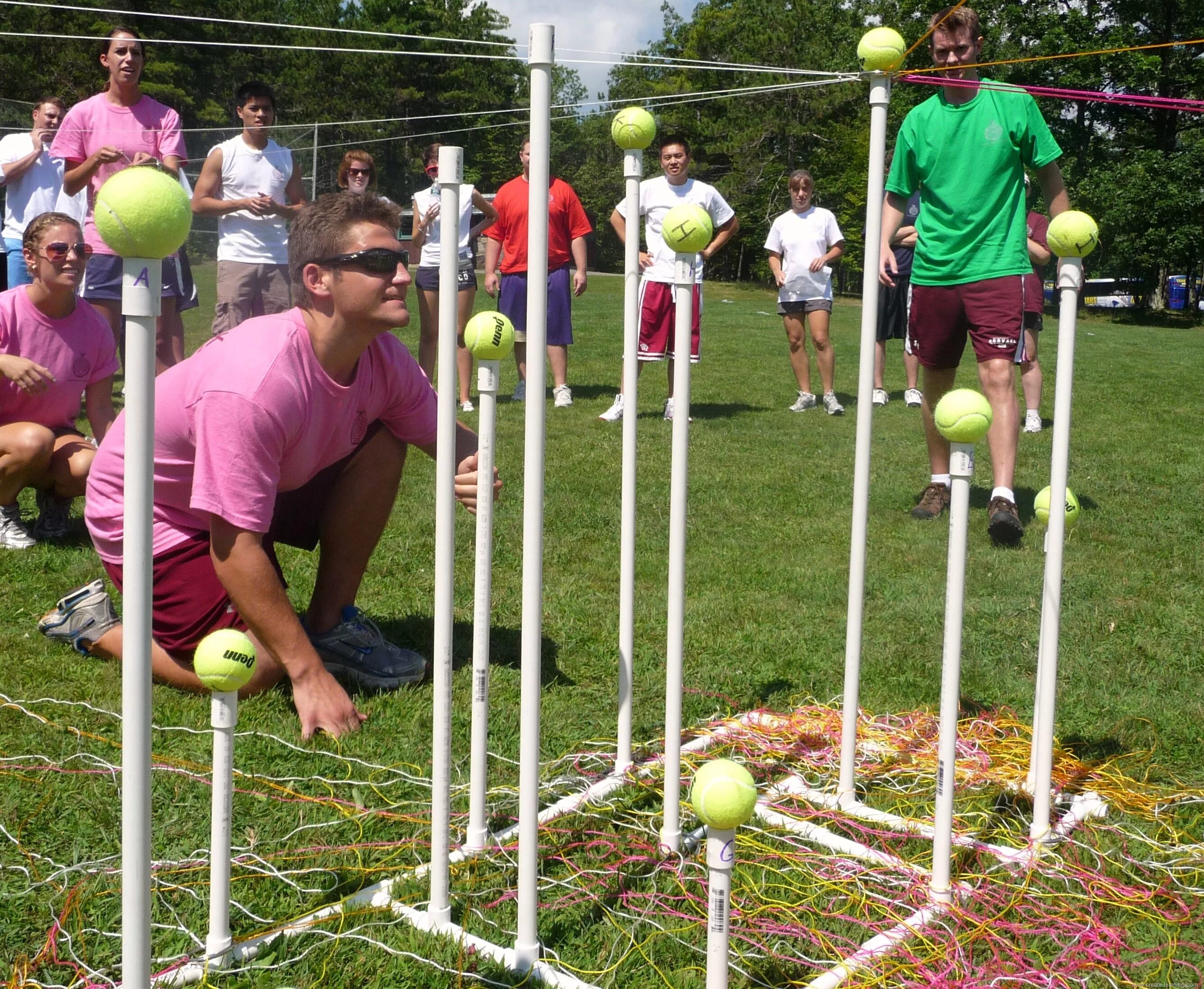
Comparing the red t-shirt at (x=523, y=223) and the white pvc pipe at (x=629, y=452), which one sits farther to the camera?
the red t-shirt at (x=523, y=223)

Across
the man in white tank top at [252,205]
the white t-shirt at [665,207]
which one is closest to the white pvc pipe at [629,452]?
the man in white tank top at [252,205]

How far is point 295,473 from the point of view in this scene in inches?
129

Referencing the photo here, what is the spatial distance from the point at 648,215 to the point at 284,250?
2.58 meters

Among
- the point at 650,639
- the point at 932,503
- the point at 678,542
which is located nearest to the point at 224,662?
the point at 678,542

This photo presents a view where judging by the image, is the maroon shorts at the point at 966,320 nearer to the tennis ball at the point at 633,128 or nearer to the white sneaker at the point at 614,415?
the tennis ball at the point at 633,128

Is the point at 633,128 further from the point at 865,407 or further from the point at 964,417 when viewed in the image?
the point at 964,417

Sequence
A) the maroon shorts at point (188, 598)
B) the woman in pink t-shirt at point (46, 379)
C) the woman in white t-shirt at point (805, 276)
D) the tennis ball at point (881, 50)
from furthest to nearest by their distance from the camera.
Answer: the woman in white t-shirt at point (805, 276), the woman in pink t-shirt at point (46, 379), the maroon shorts at point (188, 598), the tennis ball at point (881, 50)

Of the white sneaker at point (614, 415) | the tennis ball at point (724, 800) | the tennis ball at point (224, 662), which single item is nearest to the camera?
the tennis ball at point (724, 800)

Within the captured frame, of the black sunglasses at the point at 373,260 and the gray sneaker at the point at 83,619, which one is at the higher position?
the black sunglasses at the point at 373,260

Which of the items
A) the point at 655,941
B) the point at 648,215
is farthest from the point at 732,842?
the point at 648,215

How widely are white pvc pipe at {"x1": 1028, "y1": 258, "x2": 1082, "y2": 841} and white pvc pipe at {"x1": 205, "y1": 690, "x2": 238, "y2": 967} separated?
1.70m

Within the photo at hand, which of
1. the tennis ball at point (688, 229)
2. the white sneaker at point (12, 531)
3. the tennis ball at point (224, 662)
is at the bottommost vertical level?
the white sneaker at point (12, 531)

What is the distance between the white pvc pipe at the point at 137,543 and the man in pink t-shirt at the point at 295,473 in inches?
55.5

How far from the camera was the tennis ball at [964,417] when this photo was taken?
218 centimetres
